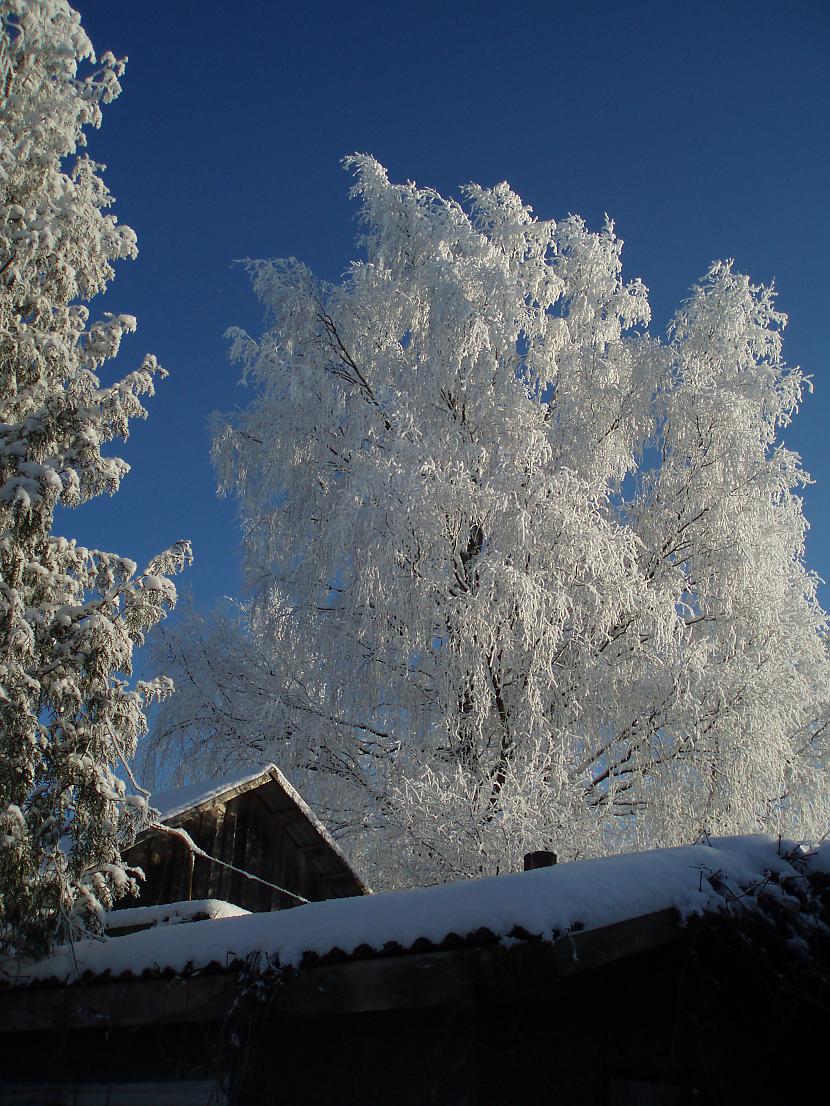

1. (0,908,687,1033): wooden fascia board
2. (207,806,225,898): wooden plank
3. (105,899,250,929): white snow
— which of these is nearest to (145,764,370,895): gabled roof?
(207,806,225,898): wooden plank

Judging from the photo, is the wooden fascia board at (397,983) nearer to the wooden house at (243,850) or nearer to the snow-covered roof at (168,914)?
the snow-covered roof at (168,914)

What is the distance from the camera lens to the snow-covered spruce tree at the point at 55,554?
18.7 feet

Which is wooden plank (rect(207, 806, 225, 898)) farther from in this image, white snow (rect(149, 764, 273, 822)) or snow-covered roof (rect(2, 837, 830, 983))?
snow-covered roof (rect(2, 837, 830, 983))

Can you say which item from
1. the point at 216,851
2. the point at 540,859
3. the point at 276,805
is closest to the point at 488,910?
the point at 540,859

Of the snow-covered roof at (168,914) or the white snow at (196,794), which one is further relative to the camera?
the white snow at (196,794)

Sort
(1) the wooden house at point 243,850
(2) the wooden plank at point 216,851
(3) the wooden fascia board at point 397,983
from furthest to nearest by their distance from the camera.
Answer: (2) the wooden plank at point 216,851 < (1) the wooden house at point 243,850 < (3) the wooden fascia board at point 397,983

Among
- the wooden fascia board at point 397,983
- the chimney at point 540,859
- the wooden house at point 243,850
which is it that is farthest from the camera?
the wooden house at point 243,850

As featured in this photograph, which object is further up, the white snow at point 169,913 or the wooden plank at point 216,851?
the wooden plank at point 216,851

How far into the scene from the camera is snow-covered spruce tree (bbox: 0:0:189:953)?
5703mm

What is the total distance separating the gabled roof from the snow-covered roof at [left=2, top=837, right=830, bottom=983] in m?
1.94

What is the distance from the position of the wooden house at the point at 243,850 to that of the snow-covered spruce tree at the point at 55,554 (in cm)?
65

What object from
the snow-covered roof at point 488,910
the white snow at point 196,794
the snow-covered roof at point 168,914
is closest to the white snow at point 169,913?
the snow-covered roof at point 168,914

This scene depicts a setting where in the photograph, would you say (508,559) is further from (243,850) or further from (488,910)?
(488,910)

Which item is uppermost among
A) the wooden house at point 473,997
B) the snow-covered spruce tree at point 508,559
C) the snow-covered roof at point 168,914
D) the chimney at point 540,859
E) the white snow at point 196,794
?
the snow-covered spruce tree at point 508,559
